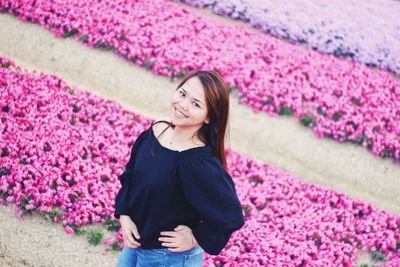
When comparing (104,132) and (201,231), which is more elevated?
(201,231)

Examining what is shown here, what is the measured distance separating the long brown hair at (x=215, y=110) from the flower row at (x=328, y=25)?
9758mm

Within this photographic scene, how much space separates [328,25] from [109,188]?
9.33 meters

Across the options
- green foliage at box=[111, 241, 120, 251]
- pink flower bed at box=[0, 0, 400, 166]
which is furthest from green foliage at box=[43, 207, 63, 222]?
pink flower bed at box=[0, 0, 400, 166]

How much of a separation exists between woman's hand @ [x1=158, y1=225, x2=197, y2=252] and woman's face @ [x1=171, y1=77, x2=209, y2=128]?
2.50 feet

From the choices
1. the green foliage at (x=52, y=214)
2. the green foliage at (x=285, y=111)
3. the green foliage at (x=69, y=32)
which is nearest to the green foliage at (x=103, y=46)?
the green foliage at (x=69, y=32)

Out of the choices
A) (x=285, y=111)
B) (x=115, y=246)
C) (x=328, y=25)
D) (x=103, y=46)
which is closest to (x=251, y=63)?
(x=285, y=111)

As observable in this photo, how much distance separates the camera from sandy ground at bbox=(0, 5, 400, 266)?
29.2 ft

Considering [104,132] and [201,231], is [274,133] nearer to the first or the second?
[104,132]

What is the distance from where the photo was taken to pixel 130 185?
3.56 m

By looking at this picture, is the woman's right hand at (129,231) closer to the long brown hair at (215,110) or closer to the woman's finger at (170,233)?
the woman's finger at (170,233)

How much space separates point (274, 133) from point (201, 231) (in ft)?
21.3

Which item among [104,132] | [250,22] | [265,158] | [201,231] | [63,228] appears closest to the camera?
[201,231]

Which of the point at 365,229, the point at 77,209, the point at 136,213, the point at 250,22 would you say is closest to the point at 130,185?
the point at 136,213

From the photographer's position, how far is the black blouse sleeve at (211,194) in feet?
9.99
